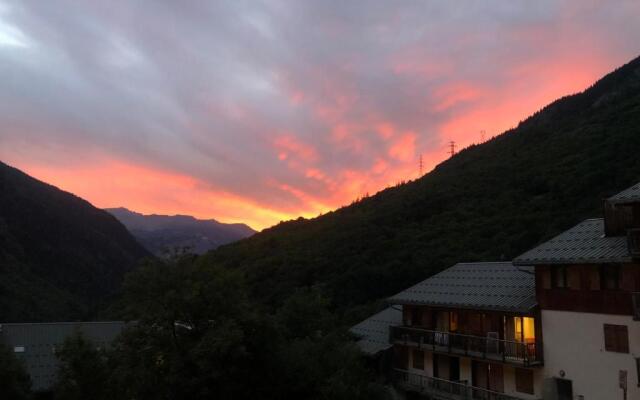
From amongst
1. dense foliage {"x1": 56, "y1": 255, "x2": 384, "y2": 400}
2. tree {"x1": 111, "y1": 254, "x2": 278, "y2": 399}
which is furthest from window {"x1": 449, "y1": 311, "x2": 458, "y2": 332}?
tree {"x1": 111, "y1": 254, "x2": 278, "y2": 399}

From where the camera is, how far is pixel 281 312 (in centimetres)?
4119

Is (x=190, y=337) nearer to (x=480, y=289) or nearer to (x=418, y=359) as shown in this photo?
(x=418, y=359)

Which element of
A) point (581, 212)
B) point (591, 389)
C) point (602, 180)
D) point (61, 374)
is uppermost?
point (602, 180)

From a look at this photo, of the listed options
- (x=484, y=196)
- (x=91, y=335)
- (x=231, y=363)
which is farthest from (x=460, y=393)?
(x=484, y=196)

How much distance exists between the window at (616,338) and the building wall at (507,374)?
14.0 ft

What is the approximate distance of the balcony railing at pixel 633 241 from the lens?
22603mm

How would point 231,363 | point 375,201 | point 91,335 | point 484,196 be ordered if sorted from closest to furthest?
point 231,363
point 91,335
point 484,196
point 375,201

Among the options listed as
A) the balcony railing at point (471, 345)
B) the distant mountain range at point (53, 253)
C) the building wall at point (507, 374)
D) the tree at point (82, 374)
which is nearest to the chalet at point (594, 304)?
the building wall at point (507, 374)

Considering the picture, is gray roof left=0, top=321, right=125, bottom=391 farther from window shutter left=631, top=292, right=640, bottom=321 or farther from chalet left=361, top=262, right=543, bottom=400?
window shutter left=631, top=292, right=640, bottom=321

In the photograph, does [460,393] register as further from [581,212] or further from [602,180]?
[602,180]

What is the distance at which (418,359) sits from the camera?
35094 mm

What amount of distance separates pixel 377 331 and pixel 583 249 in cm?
1776

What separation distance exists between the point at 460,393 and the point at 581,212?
36936 millimetres

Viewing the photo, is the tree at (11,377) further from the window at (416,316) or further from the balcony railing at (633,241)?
the balcony railing at (633,241)
